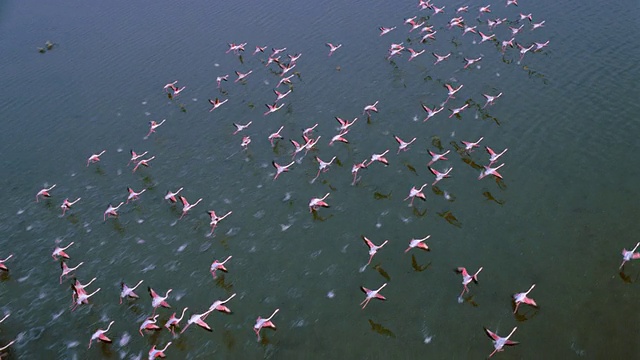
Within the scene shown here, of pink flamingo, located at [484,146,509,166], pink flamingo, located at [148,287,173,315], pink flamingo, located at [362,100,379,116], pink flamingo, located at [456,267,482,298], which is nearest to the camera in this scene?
pink flamingo, located at [456,267,482,298]

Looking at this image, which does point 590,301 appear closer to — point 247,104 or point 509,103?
point 509,103

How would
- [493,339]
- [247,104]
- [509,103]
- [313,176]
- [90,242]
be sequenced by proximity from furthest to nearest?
[247,104], [509,103], [313,176], [90,242], [493,339]

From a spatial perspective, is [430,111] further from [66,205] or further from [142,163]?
[66,205]

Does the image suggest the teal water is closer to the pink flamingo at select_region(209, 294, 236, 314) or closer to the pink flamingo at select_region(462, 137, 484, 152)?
the pink flamingo at select_region(209, 294, 236, 314)

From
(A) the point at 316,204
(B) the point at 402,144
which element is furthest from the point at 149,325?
(B) the point at 402,144

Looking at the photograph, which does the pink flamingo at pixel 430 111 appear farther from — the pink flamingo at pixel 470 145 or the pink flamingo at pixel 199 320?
the pink flamingo at pixel 199 320

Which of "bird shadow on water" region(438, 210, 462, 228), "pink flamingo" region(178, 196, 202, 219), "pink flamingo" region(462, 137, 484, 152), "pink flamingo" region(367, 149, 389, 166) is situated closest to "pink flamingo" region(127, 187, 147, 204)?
"pink flamingo" region(178, 196, 202, 219)

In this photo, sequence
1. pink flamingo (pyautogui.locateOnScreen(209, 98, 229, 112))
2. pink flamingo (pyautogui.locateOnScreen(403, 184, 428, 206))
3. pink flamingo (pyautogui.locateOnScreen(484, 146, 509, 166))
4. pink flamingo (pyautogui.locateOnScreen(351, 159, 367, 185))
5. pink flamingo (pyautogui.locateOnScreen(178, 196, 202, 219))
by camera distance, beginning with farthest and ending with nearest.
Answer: pink flamingo (pyautogui.locateOnScreen(209, 98, 229, 112)) < pink flamingo (pyautogui.locateOnScreen(351, 159, 367, 185)) < pink flamingo (pyautogui.locateOnScreen(484, 146, 509, 166)) < pink flamingo (pyautogui.locateOnScreen(178, 196, 202, 219)) < pink flamingo (pyautogui.locateOnScreen(403, 184, 428, 206))

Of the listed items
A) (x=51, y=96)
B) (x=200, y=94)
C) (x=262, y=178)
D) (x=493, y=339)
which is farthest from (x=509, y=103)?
(x=51, y=96)
